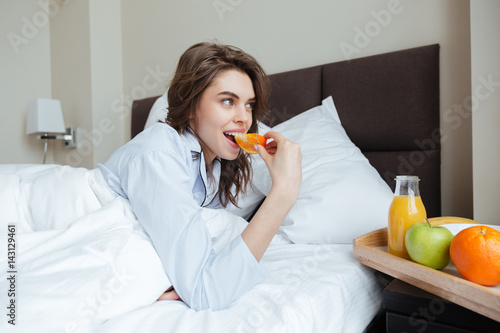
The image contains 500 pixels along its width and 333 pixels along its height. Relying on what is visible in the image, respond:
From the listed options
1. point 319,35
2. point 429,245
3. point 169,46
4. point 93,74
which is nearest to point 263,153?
point 429,245

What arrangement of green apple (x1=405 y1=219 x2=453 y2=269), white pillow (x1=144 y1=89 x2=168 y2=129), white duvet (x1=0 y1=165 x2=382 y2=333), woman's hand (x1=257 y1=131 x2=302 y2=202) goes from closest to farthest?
1. white duvet (x1=0 y1=165 x2=382 y2=333)
2. green apple (x1=405 y1=219 x2=453 y2=269)
3. woman's hand (x1=257 y1=131 x2=302 y2=202)
4. white pillow (x1=144 y1=89 x2=168 y2=129)

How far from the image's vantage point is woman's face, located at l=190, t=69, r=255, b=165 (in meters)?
1.08

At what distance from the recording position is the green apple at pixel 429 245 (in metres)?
0.74

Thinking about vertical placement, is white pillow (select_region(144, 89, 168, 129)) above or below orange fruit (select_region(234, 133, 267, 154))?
above

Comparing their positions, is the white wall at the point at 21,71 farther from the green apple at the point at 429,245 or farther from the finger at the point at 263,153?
the green apple at the point at 429,245

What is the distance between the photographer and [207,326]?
65 cm

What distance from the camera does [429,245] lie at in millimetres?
743

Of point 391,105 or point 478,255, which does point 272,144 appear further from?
point 391,105

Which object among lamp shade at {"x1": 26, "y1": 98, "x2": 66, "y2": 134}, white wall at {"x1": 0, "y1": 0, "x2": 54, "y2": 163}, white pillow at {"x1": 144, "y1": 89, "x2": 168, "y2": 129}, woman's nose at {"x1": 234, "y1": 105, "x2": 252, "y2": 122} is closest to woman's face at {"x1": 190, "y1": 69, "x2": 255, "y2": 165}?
woman's nose at {"x1": 234, "y1": 105, "x2": 252, "y2": 122}

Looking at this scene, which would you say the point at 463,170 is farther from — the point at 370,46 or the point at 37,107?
the point at 37,107

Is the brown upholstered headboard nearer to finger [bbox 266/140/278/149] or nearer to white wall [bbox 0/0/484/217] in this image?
white wall [bbox 0/0/484/217]

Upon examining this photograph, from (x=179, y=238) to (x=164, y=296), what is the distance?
15cm

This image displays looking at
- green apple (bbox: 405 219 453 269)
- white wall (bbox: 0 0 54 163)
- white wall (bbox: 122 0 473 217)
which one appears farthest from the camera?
white wall (bbox: 0 0 54 163)

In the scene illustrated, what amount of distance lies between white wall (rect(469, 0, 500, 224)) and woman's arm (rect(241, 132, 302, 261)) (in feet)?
2.25
